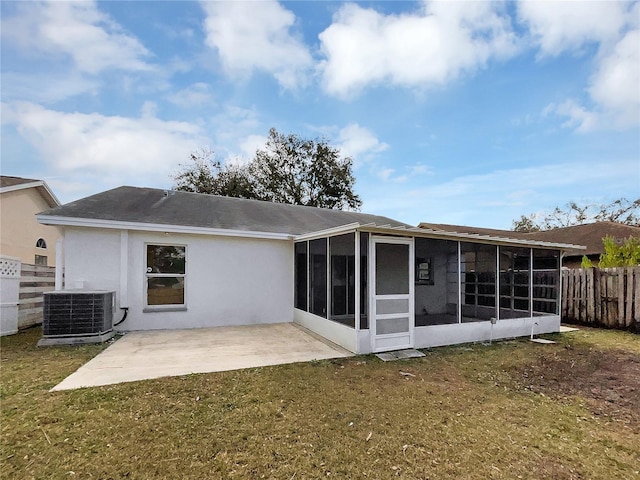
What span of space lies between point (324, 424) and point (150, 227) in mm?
5963

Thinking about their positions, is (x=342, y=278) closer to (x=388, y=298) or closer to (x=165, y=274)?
(x=388, y=298)

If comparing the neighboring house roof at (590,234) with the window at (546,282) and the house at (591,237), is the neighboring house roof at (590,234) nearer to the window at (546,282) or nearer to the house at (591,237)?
the house at (591,237)

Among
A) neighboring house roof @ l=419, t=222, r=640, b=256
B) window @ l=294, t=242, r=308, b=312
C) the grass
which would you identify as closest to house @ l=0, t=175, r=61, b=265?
window @ l=294, t=242, r=308, b=312

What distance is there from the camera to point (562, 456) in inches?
106

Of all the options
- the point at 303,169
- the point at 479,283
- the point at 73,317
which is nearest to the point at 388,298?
the point at 479,283

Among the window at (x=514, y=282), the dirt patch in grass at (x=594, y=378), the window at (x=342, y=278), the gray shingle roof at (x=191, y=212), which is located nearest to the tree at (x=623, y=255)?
the window at (x=514, y=282)

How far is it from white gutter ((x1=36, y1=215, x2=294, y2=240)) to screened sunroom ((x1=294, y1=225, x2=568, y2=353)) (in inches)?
42.0

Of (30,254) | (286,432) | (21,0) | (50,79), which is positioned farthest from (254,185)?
(286,432)

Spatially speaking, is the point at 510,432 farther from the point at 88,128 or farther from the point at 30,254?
the point at 30,254

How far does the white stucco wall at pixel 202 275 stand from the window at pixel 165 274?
0.44ft

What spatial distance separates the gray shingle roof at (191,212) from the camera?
24.4ft

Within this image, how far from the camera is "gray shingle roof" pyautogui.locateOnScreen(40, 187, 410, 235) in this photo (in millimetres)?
7426

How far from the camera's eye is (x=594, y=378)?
4.74 m

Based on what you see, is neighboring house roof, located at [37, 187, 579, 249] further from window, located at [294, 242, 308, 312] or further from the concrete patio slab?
the concrete patio slab
